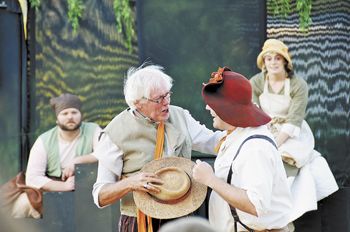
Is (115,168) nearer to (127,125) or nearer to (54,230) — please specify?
(127,125)

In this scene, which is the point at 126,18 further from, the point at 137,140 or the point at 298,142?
the point at 137,140

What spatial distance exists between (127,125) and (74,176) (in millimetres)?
3646

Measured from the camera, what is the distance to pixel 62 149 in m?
10.1

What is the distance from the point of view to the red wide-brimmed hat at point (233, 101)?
5.73 meters

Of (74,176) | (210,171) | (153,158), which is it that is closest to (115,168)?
(153,158)

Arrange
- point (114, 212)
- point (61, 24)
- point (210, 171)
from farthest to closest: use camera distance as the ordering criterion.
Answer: point (61, 24)
point (114, 212)
point (210, 171)

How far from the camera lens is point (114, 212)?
9.03m

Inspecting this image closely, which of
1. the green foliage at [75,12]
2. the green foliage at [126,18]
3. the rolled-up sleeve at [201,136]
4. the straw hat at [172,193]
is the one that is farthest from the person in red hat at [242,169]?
the green foliage at [75,12]

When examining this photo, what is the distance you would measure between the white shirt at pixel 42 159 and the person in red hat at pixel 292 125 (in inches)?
67.7

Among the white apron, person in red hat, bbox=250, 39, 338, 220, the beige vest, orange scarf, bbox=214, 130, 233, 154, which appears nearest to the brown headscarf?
person in red hat, bbox=250, 39, 338, 220

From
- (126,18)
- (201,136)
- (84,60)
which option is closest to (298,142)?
(126,18)

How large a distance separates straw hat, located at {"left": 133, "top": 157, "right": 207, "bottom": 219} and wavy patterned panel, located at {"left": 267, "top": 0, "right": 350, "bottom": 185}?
4027 millimetres

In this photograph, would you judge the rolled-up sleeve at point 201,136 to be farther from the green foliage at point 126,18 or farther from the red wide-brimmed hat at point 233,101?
the green foliage at point 126,18

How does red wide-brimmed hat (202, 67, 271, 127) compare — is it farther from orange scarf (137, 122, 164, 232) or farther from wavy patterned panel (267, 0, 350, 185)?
wavy patterned panel (267, 0, 350, 185)
